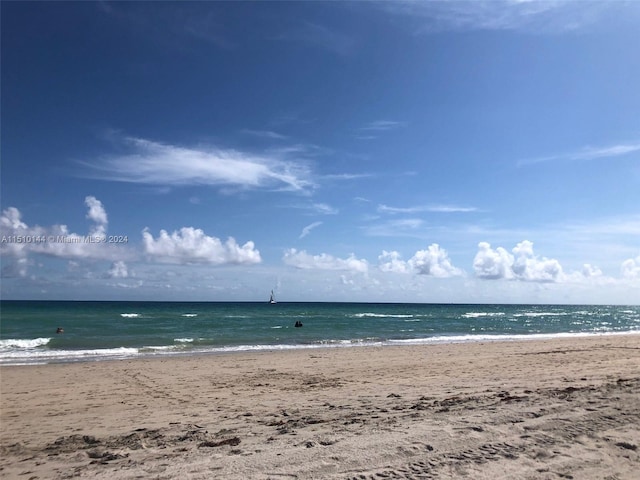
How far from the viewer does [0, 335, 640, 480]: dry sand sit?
16.3 ft

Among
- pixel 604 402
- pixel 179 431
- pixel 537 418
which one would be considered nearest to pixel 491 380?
pixel 604 402

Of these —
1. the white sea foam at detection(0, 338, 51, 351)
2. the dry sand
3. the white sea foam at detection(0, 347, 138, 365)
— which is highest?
the dry sand

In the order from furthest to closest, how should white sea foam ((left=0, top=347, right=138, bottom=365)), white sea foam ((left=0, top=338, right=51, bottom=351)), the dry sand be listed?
white sea foam ((left=0, top=338, right=51, bottom=351)) < white sea foam ((left=0, top=347, right=138, bottom=365)) < the dry sand

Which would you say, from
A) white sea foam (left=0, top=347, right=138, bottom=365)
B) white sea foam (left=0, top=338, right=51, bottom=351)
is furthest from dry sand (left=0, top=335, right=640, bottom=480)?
white sea foam (left=0, top=338, right=51, bottom=351)

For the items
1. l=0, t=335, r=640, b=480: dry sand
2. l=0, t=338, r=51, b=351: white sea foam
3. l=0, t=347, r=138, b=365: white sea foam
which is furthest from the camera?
l=0, t=338, r=51, b=351: white sea foam

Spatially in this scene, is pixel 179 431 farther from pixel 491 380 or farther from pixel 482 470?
pixel 491 380

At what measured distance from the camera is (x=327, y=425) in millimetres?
6637

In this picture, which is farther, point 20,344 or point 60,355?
point 20,344

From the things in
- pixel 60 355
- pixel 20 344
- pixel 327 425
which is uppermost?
pixel 327 425

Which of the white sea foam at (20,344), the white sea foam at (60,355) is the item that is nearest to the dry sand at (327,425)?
the white sea foam at (60,355)

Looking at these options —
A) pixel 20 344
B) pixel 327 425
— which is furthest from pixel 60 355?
pixel 327 425

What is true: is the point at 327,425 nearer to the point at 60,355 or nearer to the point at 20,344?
the point at 60,355

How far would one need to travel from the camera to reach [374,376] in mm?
13055

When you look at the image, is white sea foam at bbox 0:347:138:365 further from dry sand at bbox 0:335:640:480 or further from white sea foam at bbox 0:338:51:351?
dry sand at bbox 0:335:640:480
